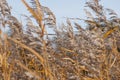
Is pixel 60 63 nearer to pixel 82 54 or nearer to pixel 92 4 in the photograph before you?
pixel 82 54

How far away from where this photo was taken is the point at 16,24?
4359 millimetres

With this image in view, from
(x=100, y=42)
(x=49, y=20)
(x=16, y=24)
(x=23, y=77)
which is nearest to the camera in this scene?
(x=100, y=42)

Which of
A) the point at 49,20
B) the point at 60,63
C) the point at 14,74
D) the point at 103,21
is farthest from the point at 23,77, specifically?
the point at 103,21

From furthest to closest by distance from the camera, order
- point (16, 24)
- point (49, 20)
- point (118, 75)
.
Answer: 1. point (16, 24)
2. point (49, 20)
3. point (118, 75)

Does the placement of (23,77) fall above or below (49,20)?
below

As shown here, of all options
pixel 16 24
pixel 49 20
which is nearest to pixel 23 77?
pixel 49 20

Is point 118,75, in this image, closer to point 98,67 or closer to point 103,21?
point 98,67

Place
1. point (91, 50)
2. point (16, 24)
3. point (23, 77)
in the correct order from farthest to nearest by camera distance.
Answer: point (16, 24), point (23, 77), point (91, 50)

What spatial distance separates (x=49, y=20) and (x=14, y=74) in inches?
27.3

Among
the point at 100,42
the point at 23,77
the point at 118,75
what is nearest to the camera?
the point at 100,42

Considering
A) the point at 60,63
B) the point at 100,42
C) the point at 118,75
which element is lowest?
the point at 118,75

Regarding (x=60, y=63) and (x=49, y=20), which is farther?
(x=49, y=20)

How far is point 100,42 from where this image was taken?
1.93 metres

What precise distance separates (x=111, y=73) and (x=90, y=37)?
11.4 inches
